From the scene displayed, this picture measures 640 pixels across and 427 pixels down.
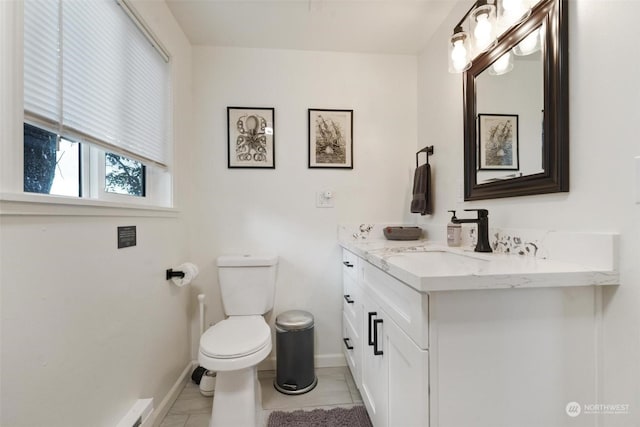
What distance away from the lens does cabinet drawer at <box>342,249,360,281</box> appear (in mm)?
1460

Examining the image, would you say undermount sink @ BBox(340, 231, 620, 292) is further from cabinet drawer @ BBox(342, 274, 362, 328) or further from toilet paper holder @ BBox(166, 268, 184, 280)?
toilet paper holder @ BBox(166, 268, 184, 280)

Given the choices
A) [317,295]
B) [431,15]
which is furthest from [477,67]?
[317,295]

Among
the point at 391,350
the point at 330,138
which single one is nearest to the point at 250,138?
the point at 330,138

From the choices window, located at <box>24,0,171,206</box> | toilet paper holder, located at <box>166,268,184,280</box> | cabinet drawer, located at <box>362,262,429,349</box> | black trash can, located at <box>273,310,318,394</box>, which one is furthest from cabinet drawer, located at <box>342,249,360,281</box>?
window, located at <box>24,0,171,206</box>

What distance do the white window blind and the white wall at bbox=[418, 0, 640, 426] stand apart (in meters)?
1.64

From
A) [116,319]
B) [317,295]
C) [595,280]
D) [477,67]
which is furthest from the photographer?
[317,295]

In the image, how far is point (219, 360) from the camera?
118 centimetres

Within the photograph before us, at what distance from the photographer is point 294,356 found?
1.60 meters

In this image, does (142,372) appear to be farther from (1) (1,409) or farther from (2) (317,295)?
(2) (317,295)

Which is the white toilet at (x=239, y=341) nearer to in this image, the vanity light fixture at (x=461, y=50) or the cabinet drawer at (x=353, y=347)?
the cabinet drawer at (x=353, y=347)

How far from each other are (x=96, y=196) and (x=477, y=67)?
1863 mm

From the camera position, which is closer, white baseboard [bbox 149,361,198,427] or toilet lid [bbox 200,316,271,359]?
toilet lid [bbox 200,316,271,359]

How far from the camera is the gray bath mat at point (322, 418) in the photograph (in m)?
1.33

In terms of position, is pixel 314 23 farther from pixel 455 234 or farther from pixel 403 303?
pixel 403 303
